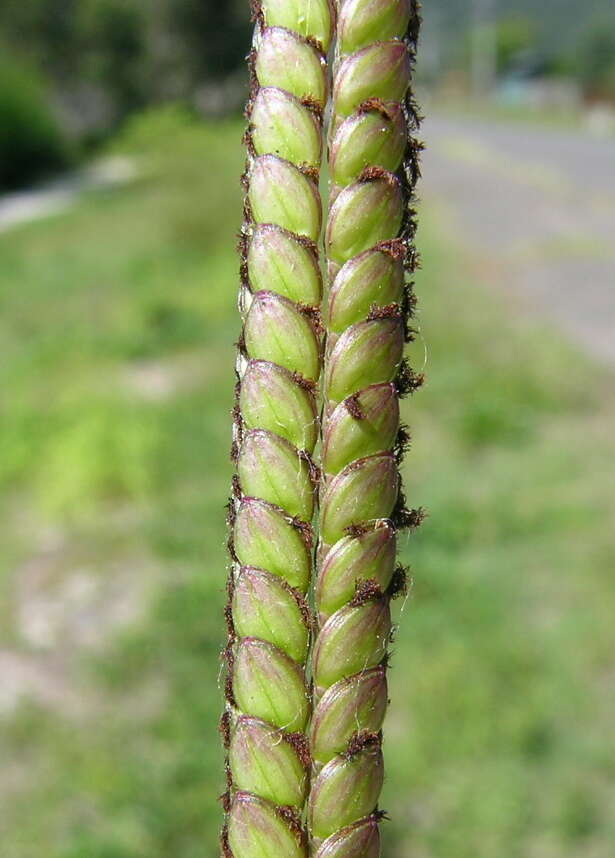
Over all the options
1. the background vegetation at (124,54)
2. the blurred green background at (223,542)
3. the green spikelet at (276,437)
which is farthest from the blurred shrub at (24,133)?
the green spikelet at (276,437)

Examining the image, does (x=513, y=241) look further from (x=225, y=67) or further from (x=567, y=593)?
(x=225, y=67)

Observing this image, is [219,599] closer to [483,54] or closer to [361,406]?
[361,406]

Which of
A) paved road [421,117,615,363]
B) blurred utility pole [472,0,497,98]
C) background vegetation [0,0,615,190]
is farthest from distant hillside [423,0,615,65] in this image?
paved road [421,117,615,363]

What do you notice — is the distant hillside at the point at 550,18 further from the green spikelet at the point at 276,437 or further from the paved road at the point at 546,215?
the green spikelet at the point at 276,437

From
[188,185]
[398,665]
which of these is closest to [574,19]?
[188,185]

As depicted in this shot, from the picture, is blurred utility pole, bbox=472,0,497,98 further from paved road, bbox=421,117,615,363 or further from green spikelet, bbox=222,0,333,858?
green spikelet, bbox=222,0,333,858

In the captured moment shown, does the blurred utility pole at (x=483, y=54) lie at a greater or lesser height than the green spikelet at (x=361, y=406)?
greater
